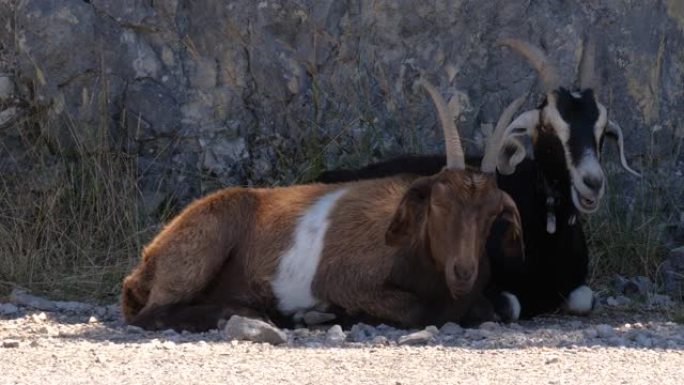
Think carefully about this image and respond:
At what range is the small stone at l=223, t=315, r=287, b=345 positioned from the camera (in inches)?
301

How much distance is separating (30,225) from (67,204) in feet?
1.03

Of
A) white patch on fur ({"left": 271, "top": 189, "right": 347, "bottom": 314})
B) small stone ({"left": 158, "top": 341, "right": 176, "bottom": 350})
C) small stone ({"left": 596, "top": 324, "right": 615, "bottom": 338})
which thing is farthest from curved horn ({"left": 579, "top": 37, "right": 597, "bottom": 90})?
small stone ({"left": 158, "top": 341, "right": 176, "bottom": 350})

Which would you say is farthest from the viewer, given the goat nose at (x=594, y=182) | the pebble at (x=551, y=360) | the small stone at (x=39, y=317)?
the goat nose at (x=594, y=182)

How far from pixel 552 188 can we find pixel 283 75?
8.55 feet

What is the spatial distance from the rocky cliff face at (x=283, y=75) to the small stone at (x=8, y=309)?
6.42 ft

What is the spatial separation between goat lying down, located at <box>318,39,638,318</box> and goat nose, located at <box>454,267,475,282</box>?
125 cm

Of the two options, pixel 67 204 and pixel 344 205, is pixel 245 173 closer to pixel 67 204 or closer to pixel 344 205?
pixel 67 204

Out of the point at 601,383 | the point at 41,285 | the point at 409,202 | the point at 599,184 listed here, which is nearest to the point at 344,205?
the point at 409,202

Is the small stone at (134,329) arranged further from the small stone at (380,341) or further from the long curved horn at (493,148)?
the long curved horn at (493,148)

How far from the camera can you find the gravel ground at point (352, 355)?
646cm

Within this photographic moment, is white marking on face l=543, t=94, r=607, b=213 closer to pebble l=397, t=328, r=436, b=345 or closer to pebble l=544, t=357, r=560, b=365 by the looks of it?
pebble l=397, t=328, r=436, b=345

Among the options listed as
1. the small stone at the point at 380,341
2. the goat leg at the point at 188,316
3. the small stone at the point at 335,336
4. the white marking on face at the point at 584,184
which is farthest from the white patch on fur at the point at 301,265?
the white marking on face at the point at 584,184

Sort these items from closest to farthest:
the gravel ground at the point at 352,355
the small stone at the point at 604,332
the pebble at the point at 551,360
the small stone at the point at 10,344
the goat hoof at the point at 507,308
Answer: the gravel ground at the point at 352,355, the pebble at the point at 551,360, the small stone at the point at 10,344, the small stone at the point at 604,332, the goat hoof at the point at 507,308

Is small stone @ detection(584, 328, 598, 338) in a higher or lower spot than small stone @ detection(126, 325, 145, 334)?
higher
